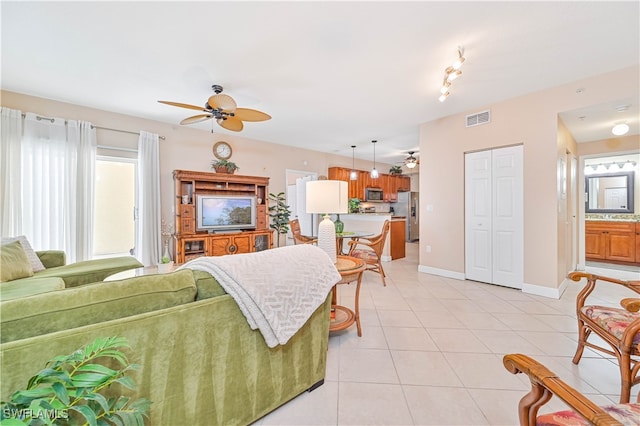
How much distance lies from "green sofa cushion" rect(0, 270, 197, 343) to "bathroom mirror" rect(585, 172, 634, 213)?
24.8ft

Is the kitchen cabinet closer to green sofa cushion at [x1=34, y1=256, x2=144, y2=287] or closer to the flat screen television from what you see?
the flat screen television

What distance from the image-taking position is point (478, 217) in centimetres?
387

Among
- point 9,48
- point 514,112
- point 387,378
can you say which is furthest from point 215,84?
point 514,112

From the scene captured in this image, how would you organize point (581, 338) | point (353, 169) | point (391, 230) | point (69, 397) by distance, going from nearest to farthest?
point (69, 397) → point (581, 338) → point (391, 230) → point (353, 169)

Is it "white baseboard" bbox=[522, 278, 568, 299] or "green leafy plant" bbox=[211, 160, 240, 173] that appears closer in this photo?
"white baseboard" bbox=[522, 278, 568, 299]

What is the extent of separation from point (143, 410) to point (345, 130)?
4.78 metres

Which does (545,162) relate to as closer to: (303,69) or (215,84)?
(303,69)

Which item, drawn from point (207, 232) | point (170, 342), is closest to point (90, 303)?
point (170, 342)

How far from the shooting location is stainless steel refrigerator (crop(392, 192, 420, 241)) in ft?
27.8

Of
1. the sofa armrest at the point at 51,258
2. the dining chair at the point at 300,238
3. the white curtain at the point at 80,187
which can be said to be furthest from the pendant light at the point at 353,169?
the sofa armrest at the point at 51,258

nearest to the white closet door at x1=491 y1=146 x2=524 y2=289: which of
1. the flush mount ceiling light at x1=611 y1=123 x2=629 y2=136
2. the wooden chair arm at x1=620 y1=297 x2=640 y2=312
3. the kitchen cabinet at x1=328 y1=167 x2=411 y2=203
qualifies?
the flush mount ceiling light at x1=611 y1=123 x2=629 y2=136

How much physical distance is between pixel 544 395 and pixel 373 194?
7037 millimetres

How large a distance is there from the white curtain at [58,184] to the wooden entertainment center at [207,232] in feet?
3.73

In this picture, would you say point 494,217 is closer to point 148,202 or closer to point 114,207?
point 148,202
